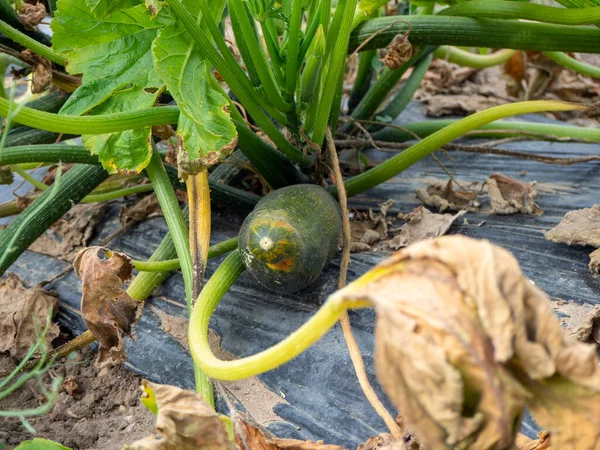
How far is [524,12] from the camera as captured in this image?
1.58 meters

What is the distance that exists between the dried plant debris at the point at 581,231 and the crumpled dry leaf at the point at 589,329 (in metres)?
0.26

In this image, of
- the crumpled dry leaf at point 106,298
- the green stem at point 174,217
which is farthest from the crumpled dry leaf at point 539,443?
the crumpled dry leaf at point 106,298

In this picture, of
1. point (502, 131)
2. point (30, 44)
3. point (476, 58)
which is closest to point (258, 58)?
point (30, 44)

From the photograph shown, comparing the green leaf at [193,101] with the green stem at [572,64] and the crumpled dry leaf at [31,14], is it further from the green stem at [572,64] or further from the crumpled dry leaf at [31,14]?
the green stem at [572,64]

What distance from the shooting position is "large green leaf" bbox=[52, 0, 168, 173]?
1367 millimetres

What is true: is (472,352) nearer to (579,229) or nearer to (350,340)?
(350,340)

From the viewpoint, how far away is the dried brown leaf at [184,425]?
79cm

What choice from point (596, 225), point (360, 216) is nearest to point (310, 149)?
point (360, 216)

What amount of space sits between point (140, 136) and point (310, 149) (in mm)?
434

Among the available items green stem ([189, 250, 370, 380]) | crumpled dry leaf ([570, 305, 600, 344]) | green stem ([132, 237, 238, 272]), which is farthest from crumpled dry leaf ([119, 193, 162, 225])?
crumpled dry leaf ([570, 305, 600, 344])

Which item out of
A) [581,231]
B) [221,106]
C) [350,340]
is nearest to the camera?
[350,340]

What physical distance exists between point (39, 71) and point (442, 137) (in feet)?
3.46

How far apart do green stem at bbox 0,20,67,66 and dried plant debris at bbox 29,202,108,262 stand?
0.55 meters

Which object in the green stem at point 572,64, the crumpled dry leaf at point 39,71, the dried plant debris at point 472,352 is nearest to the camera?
the dried plant debris at point 472,352
